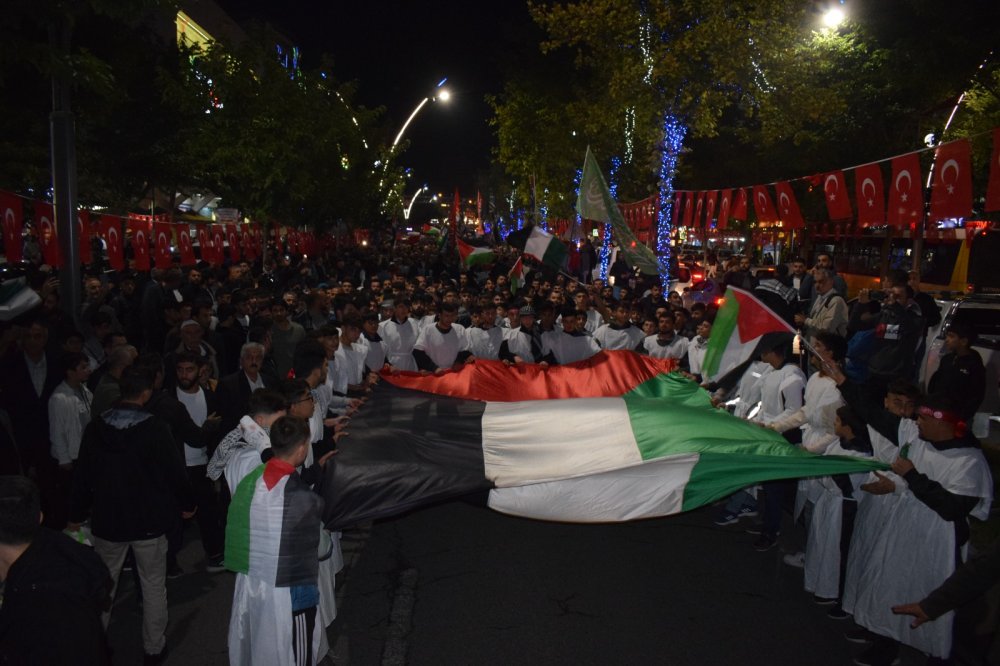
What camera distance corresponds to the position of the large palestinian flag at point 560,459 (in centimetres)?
541

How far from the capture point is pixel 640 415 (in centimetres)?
628

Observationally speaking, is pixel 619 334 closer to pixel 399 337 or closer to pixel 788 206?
pixel 399 337

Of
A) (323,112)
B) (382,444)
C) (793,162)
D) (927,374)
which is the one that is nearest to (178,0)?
(382,444)

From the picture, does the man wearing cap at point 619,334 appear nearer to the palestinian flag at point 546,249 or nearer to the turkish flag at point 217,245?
the palestinian flag at point 546,249

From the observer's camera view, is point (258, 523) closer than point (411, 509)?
Yes

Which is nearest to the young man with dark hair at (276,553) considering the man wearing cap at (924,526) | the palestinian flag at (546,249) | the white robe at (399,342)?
the man wearing cap at (924,526)

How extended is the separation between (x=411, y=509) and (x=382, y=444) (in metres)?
0.60

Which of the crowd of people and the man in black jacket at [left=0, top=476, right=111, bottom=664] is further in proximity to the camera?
the crowd of people

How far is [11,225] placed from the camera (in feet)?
32.4

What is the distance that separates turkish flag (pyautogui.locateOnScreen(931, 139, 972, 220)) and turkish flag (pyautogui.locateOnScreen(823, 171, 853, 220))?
9.02 feet

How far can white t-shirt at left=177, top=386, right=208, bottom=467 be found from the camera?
6.36 meters

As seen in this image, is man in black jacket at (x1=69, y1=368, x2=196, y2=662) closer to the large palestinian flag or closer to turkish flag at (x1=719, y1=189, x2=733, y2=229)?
the large palestinian flag

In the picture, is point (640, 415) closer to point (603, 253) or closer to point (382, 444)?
point (382, 444)

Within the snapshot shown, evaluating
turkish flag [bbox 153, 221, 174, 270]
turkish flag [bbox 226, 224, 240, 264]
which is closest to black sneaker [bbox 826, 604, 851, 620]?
turkish flag [bbox 153, 221, 174, 270]
